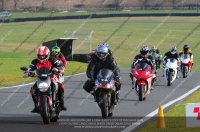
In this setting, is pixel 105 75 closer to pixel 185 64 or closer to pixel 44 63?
pixel 44 63

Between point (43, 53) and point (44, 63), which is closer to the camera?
point (43, 53)

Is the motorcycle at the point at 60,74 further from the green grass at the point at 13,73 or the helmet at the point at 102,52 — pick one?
the green grass at the point at 13,73

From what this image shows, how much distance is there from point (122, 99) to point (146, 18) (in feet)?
254

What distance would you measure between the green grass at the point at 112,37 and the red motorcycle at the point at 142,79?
8124 mm

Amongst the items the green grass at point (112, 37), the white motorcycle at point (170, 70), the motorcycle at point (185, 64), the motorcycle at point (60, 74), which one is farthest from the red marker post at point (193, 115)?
the motorcycle at point (185, 64)

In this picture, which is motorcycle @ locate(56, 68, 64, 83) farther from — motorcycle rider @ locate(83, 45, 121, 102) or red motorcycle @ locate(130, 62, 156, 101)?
red motorcycle @ locate(130, 62, 156, 101)

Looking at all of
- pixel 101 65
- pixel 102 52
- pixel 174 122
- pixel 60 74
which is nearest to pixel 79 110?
pixel 101 65

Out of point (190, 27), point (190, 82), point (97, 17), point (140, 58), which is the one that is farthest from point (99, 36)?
point (140, 58)

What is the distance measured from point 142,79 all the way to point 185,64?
11100 mm

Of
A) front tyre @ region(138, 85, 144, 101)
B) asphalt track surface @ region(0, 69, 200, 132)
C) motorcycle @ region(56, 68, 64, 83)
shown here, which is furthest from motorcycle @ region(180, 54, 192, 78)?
front tyre @ region(138, 85, 144, 101)

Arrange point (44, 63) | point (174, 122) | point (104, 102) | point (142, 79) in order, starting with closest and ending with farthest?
point (174, 122) < point (44, 63) < point (104, 102) < point (142, 79)

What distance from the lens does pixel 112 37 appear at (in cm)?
6569

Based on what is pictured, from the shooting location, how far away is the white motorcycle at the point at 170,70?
23.7 m

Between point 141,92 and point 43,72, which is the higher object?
point 43,72
